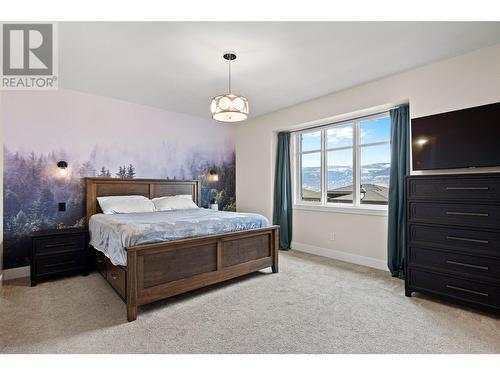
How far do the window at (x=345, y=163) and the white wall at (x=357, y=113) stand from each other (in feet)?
0.95

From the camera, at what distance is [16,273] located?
3.39 meters

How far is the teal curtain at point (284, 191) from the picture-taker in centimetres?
488

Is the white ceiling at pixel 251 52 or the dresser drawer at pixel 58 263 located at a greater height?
the white ceiling at pixel 251 52

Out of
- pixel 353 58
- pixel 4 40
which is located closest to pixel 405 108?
pixel 353 58

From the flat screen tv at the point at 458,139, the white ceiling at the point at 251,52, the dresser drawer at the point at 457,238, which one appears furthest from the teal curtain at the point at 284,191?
the dresser drawer at the point at 457,238

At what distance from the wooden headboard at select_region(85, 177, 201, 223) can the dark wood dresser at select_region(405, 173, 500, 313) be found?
365 cm

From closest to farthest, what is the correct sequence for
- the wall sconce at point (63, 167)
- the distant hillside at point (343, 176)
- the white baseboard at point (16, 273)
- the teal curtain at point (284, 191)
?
1. the white baseboard at point (16, 273)
2. the wall sconce at point (63, 167)
3. the distant hillside at point (343, 176)
4. the teal curtain at point (284, 191)

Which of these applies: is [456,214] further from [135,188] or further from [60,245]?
[60,245]

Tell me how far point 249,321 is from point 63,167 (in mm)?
3380

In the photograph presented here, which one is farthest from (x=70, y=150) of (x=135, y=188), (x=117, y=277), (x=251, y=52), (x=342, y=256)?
(x=342, y=256)

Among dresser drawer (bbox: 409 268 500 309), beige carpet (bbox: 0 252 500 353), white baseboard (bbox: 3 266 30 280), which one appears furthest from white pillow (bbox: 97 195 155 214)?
dresser drawer (bbox: 409 268 500 309)

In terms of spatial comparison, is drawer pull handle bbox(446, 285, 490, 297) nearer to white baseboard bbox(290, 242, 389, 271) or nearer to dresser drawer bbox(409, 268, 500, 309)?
dresser drawer bbox(409, 268, 500, 309)

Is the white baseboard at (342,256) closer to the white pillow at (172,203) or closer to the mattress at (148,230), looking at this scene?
the mattress at (148,230)

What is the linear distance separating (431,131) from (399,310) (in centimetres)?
195
